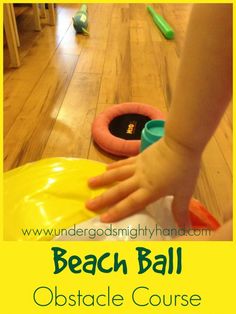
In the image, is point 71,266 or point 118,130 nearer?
point 71,266

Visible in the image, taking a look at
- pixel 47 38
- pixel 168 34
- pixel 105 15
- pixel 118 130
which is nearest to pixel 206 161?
pixel 118 130

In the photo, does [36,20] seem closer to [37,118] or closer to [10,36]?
[10,36]

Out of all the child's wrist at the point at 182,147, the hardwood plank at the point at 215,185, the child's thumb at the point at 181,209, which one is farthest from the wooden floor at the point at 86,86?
the child's wrist at the point at 182,147

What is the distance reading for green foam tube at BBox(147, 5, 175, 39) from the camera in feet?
5.69

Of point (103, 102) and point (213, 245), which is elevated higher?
point (213, 245)

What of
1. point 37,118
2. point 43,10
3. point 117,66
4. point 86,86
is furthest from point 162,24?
point 37,118

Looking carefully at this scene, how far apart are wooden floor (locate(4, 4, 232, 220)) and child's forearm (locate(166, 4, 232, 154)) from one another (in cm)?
36

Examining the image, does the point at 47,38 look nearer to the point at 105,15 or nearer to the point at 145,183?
the point at 105,15

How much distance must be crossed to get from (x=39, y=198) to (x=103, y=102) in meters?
0.63

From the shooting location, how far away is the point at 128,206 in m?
0.50

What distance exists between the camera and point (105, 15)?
7.04ft

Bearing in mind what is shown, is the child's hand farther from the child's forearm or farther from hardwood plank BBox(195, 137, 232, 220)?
hardwood plank BBox(195, 137, 232, 220)

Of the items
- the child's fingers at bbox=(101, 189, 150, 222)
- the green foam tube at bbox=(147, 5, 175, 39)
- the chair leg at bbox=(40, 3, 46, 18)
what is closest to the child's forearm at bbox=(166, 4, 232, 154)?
the child's fingers at bbox=(101, 189, 150, 222)

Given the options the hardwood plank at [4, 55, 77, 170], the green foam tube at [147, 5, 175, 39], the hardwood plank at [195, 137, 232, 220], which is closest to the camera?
the hardwood plank at [195, 137, 232, 220]
